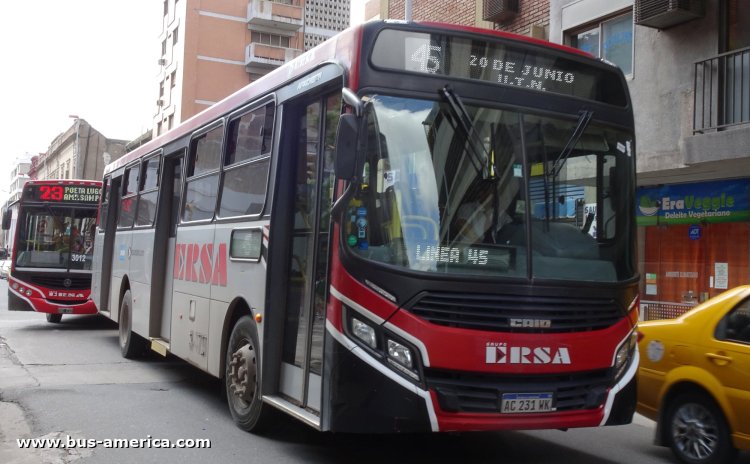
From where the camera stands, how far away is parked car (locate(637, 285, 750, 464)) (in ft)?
20.3

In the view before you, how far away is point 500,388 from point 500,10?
42.6ft

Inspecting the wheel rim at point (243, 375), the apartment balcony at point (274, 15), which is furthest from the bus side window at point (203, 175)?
the apartment balcony at point (274, 15)

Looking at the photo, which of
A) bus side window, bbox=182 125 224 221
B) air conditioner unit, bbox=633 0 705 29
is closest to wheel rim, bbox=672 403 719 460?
bus side window, bbox=182 125 224 221

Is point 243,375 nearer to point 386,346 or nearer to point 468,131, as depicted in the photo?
point 386,346

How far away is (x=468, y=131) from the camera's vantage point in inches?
223

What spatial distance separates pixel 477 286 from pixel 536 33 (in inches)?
473

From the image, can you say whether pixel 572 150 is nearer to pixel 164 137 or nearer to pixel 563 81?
pixel 563 81

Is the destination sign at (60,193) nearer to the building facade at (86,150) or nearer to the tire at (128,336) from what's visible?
the tire at (128,336)

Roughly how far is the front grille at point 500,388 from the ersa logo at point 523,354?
0.38 feet

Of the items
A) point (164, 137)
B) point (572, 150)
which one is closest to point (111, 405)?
point (164, 137)

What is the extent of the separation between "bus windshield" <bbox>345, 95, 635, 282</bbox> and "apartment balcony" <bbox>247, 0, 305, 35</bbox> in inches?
2063

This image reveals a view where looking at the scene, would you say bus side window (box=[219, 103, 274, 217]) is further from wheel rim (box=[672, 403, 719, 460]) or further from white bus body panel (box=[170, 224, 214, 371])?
wheel rim (box=[672, 403, 719, 460])

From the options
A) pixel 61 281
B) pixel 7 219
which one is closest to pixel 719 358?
pixel 61 281

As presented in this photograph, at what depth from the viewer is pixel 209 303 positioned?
27.5 feet
